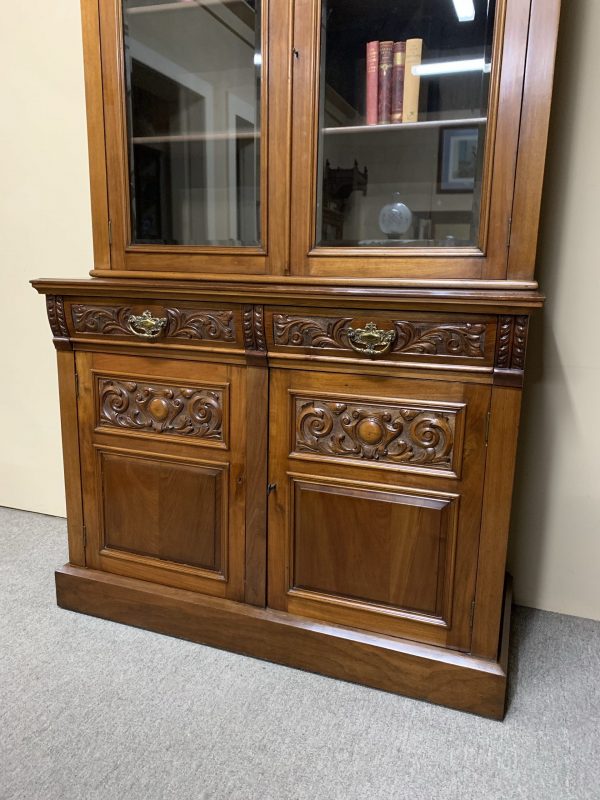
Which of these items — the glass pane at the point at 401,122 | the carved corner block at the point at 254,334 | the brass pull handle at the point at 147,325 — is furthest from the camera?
the brass pull handle at the point at 147,325

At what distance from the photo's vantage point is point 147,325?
153 cm

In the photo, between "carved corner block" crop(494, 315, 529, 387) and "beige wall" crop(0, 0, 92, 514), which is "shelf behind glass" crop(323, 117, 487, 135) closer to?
"carved corner block" crop(494, 315, 529, 387)

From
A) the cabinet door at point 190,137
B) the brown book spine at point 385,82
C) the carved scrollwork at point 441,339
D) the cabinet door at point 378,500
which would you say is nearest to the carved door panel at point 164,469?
the cabinet door at point 378,500

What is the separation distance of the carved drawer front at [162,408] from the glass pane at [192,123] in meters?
0.39

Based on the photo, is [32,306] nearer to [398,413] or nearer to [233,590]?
[233,590]

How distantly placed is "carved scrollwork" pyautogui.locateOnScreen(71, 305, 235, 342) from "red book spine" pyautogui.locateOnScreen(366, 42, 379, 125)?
1.88 ft

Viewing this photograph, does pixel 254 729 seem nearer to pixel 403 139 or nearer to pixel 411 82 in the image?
pixel 403 139

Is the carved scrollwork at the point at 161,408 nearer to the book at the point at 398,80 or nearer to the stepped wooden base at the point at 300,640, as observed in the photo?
the stepped wooden base at the point at 300,640

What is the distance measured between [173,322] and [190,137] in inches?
20.5

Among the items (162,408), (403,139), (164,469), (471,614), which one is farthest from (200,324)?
(471,614)

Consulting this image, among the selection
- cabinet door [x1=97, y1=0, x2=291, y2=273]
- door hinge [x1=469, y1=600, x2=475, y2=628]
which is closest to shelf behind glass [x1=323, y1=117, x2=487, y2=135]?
cabinet door [x1=97, y1=0, x2=291, y2=273]

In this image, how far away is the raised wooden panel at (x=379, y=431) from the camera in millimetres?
1341

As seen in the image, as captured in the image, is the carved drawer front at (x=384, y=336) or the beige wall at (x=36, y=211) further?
the beige wall at (x=36, y=211)

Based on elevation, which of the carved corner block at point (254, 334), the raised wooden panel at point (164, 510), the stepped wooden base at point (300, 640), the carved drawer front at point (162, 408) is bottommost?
the stepped wooden base at point (300, 640)
